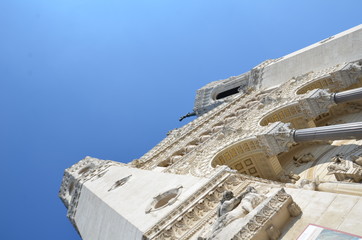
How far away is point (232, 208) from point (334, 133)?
23.1 ft

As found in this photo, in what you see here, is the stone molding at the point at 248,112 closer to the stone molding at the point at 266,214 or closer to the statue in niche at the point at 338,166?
the statue in niche at the point at 338,166

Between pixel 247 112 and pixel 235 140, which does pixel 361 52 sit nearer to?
pixel 247 112

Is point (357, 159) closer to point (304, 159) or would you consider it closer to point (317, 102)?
point (304, 159)

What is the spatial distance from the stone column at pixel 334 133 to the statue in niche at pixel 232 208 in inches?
236

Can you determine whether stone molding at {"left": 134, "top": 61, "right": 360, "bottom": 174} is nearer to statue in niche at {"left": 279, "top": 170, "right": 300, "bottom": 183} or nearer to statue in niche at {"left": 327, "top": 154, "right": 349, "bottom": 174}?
statue in niche at {"left": 279, "top": 170, "right": 300, "bottom": 183}

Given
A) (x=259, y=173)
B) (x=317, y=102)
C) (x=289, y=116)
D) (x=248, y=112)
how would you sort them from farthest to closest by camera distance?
(x=248, y=112), (x=289, y=116), (x=317, y=102), (x=259, y=173)

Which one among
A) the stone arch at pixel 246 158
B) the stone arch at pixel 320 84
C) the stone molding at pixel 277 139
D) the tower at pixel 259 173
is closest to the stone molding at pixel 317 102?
the tower at pixel 259 173

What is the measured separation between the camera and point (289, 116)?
61.3 ft

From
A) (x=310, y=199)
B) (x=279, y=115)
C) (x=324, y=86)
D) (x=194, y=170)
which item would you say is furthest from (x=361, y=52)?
(x=310, y=199)

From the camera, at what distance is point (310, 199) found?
6879 millimetres

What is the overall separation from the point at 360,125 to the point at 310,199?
5.87m

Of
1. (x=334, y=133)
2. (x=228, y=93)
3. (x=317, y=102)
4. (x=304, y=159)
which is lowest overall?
(x=304, y=159)

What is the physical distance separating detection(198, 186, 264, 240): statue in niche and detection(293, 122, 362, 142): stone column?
5.99 meters

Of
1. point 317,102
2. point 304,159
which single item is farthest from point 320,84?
point 304,159
